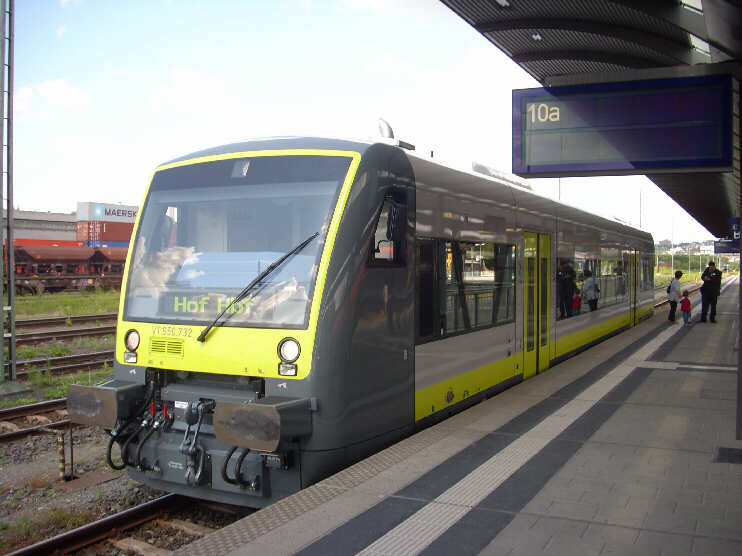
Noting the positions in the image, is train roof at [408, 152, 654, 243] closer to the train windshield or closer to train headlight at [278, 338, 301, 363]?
the train windshield

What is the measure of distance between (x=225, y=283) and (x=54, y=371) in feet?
27.9

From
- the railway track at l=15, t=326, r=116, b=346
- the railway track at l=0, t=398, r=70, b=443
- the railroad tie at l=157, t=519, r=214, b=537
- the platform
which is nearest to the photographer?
the platform

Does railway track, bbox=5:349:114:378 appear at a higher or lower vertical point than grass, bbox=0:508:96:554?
higher

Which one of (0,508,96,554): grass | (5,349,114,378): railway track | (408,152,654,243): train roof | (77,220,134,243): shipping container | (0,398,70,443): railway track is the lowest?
(0,508,96,554): grass

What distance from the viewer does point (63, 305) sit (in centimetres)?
2728

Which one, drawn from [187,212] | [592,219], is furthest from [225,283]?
[592,219]

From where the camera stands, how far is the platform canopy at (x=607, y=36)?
834 centimetres

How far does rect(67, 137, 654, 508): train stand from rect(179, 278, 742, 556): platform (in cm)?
47

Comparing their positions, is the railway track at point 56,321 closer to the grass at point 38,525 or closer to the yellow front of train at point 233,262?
the grass at point 38,525

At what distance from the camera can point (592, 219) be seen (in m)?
14.6

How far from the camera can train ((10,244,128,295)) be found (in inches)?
1352

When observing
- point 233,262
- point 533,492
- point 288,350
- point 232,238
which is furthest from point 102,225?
point 533,492

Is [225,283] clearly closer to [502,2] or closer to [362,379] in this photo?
[362,379]

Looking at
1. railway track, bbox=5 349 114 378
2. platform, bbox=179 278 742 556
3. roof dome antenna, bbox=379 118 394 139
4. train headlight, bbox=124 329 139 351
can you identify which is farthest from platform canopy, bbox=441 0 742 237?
railway track, bbox=5 349 114 378
